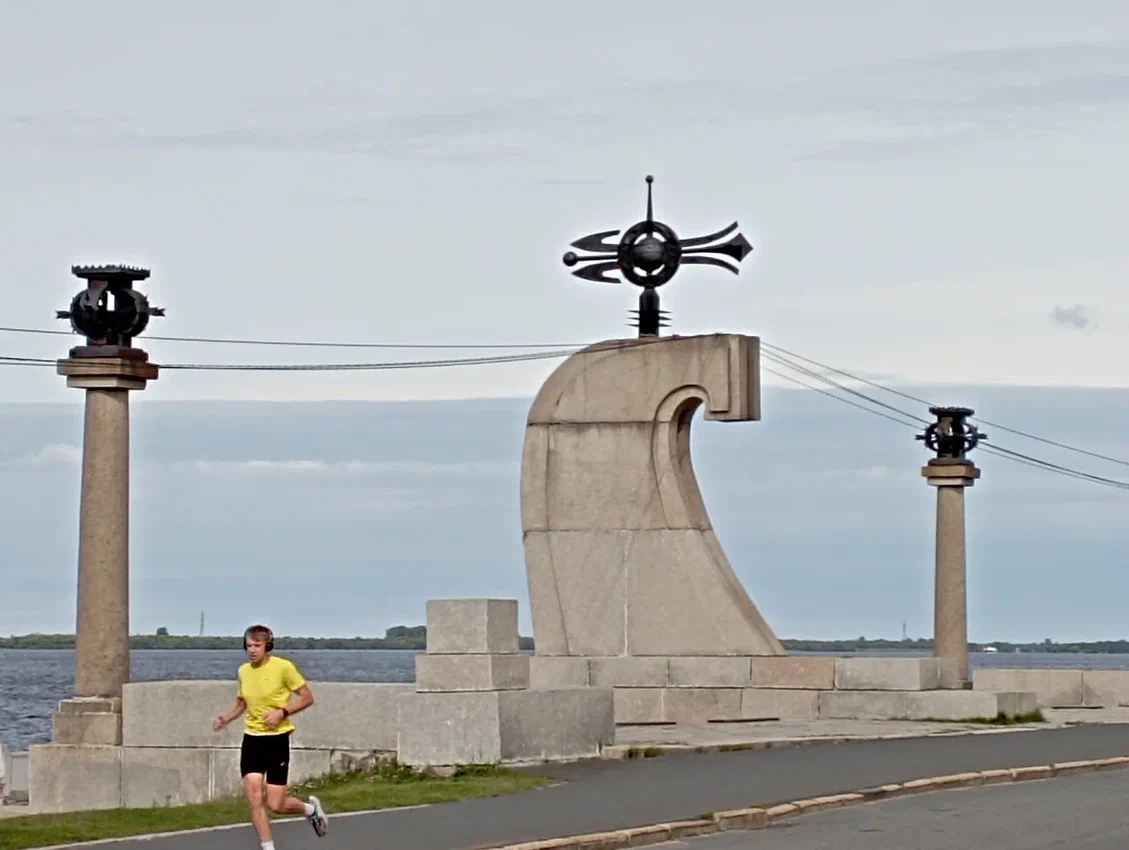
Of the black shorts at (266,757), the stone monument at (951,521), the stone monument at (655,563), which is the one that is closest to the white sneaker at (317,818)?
the black shorts at (266,757)

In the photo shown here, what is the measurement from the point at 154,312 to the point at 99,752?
5.21 m

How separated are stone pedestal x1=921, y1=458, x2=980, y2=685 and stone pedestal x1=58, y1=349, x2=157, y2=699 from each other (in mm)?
20269

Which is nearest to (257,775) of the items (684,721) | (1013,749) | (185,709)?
(185,709)

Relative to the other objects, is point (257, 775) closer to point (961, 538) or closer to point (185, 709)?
point (185, 709)

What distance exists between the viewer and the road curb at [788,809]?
51.6ft

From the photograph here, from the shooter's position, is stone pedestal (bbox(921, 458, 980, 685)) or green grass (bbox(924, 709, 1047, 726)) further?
stone pedestal (bbox(921, 458, 980, 685))

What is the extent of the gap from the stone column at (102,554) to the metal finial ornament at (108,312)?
0.36 m

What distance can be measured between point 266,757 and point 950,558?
28.7m

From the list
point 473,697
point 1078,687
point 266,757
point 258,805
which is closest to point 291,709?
point 266,757

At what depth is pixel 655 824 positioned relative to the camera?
16.8 meters

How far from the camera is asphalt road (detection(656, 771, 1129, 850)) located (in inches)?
627

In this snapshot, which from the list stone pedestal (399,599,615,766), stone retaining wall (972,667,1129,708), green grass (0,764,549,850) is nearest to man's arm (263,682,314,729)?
green grass (0,764,549,850)

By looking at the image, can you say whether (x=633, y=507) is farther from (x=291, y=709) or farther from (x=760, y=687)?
(x=291, y=709)

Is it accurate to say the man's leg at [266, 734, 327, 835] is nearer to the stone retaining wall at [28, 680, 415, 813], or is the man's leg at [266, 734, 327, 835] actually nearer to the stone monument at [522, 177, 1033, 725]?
the stone retaining wall at [28, 680, 415, 813]
